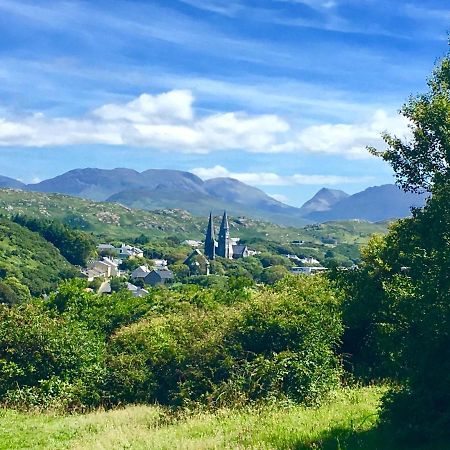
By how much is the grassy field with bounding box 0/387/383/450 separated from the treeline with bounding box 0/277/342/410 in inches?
60.5

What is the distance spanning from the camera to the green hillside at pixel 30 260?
455ft

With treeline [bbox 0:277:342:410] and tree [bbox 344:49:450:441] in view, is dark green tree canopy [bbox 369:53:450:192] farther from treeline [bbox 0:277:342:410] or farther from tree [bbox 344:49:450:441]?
treeline [bbox 0:277:342:410]

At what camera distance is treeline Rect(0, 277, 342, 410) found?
51.5 feet

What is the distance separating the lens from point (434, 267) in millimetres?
9219

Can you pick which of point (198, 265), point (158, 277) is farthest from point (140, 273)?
point (198, 265)

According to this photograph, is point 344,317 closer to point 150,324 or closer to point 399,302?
point 150,324

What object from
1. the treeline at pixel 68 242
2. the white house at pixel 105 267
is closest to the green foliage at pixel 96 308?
the white house at pixel 105 267

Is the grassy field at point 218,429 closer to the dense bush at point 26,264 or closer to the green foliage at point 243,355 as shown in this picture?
the green foliage at point 243,355

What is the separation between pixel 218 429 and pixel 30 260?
154405 mm

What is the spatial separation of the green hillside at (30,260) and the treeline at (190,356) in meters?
115

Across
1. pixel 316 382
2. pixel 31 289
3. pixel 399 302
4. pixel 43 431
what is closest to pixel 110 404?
pixel 43 431

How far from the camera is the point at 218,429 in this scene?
1130 cm

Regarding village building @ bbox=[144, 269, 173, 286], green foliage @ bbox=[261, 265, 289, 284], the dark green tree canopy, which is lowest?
village building @ bbox=[144, 269, 173, 286]

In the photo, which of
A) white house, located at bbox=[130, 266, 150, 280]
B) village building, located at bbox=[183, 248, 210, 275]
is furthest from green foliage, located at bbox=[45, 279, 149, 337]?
village building, located at bbox=[183, 248, 210, 275]
